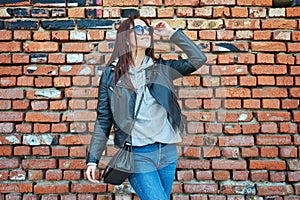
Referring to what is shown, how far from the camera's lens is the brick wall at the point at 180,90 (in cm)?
284

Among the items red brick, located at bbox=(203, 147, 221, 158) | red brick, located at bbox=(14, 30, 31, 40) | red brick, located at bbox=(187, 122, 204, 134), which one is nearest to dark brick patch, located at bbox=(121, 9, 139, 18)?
red brick, located at bbox=(14, 30, 31, 40)

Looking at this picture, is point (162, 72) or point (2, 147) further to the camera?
point (2, 147)

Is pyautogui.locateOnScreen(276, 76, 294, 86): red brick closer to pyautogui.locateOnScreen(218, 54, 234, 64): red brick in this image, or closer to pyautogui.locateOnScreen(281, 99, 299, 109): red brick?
pyautogui.locateOnScreen(281, 99, 299, 109): red brick

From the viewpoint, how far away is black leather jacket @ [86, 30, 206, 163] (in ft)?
6.27

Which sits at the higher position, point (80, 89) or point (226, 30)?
point (226, 30)

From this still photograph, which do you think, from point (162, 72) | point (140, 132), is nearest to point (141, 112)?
point (140, 132)

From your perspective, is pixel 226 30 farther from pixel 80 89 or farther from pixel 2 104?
pixel 2 104

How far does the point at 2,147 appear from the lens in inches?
112

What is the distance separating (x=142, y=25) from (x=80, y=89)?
109 centimetres

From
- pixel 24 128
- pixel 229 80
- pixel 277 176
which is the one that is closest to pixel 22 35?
pixel 24 128

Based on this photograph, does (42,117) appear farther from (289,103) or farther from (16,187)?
(289,103)

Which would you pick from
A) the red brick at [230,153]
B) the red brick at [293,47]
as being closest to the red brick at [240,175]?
the red brick at [230,153]

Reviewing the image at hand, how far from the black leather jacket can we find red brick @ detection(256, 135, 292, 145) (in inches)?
41.9

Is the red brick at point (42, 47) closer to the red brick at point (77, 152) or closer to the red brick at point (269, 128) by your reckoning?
the red brick at point (77, 152)
